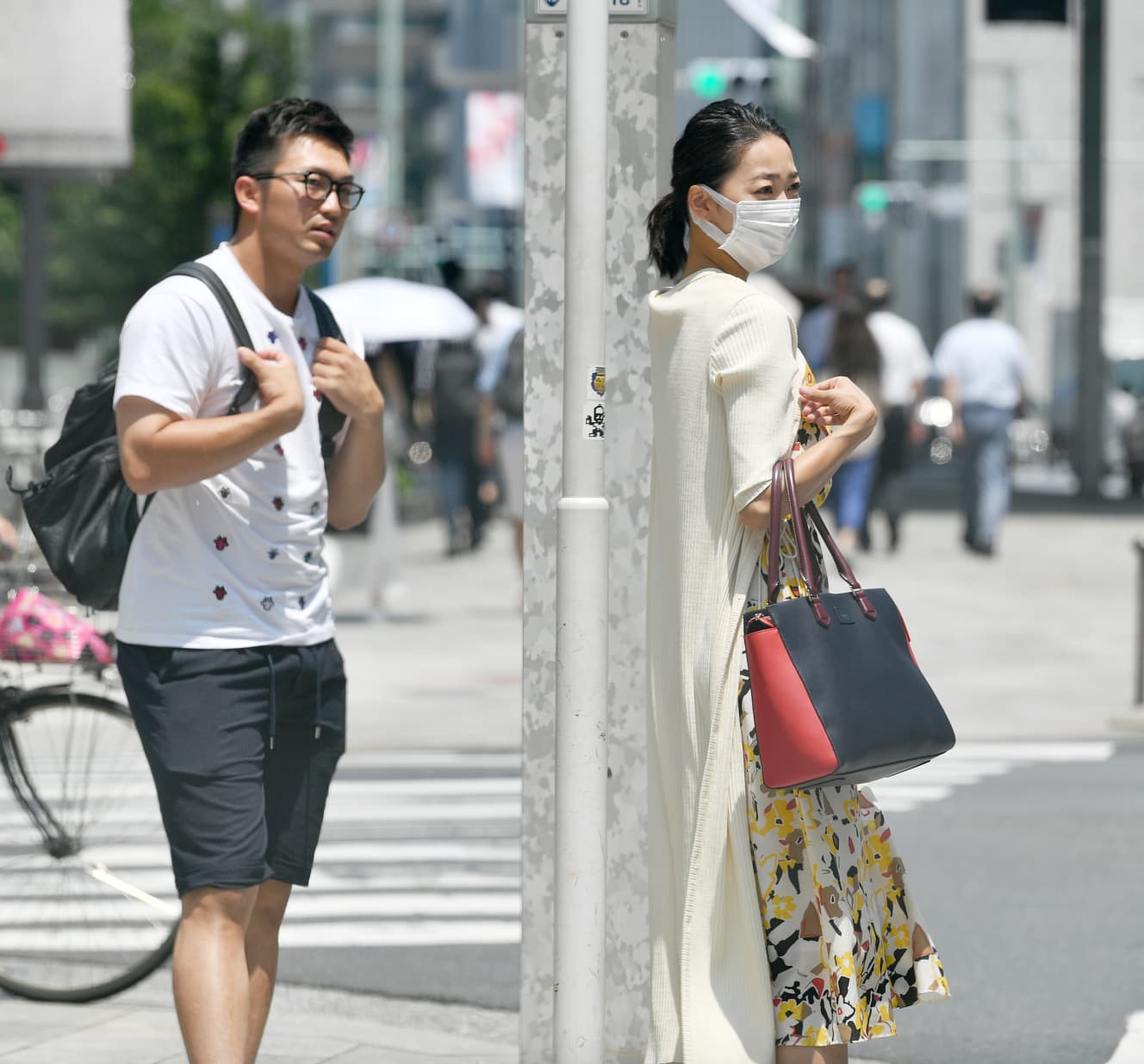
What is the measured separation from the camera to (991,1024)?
5.78m

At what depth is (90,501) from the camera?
441cm

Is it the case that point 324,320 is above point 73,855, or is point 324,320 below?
above

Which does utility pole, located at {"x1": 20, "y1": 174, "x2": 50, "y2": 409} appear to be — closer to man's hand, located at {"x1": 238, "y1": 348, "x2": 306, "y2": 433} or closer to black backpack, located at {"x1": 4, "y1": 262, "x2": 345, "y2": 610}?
black backpack, located at {"x1": 4, "y1": 262, "x2": 345, "y2": 610}

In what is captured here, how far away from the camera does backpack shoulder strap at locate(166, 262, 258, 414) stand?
423 cm

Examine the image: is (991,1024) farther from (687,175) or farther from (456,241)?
(456,241)

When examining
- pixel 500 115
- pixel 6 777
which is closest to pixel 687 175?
pixel 6 777

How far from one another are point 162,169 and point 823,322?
31.9 metres

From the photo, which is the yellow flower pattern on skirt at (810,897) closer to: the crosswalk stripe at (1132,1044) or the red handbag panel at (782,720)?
the red handbag panel at (782,720)

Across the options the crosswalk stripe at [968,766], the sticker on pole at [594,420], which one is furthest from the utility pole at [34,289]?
the sticker on pole at [594,420]

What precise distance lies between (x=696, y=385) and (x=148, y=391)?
0.93m

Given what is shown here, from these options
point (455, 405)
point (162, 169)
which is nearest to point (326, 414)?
point (455, 405)

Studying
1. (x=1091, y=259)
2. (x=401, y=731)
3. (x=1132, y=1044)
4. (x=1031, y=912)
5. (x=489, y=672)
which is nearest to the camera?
(x=1132, y=1044)

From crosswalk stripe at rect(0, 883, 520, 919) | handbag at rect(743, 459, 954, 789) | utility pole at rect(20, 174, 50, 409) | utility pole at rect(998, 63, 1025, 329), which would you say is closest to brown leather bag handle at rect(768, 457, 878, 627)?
handbag at rect(743, 459, 954, 789)

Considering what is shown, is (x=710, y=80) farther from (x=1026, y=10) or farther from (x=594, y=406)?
(x=594, y=406)
